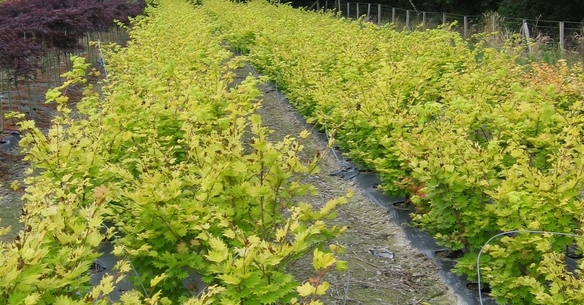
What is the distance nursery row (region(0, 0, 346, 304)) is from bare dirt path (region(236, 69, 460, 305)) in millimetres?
533

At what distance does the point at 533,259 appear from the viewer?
11.1ft

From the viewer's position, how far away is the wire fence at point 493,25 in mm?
13536

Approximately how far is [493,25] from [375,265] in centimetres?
1171

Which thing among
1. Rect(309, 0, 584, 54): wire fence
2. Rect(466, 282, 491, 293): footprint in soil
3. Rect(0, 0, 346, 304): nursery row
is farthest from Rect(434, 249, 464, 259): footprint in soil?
Rect(309, 0, 584, 54): wire fence

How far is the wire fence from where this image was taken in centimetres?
1354

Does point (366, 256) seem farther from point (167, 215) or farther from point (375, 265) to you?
point (167, 215)

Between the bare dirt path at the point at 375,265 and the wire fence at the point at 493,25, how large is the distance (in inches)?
280

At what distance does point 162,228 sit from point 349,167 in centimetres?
329

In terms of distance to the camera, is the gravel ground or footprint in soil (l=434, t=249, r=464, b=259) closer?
the gravel ground

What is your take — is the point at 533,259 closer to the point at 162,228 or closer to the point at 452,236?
the point at 452,236

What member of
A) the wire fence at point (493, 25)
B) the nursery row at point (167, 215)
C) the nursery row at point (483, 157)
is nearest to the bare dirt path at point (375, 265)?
the nursery row at point (483, 157)

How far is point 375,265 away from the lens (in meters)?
4.27

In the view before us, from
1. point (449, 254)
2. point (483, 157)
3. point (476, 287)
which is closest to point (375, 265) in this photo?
point (449, 254)

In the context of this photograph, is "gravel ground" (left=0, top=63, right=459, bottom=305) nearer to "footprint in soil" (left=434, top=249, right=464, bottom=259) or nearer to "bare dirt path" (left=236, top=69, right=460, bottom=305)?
"bare dirt path" (left=236, top=69, right=460, bottom=305)
